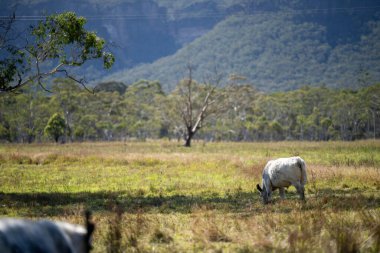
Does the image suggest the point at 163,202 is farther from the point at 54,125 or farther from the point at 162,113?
the point at 162,113

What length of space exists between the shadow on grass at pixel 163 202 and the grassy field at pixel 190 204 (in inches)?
1.2

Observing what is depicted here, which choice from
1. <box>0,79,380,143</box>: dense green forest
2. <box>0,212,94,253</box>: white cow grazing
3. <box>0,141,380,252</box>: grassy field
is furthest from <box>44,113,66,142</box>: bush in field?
<box>0,212,94,253</box>: white cow grazing

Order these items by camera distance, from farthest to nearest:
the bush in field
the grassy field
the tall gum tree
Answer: the bush in field
the tall gum tree
the grassy field

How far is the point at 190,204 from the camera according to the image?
12492 mm

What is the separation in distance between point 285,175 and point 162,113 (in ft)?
205

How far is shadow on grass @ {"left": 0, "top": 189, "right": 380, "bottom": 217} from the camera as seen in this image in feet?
36.3

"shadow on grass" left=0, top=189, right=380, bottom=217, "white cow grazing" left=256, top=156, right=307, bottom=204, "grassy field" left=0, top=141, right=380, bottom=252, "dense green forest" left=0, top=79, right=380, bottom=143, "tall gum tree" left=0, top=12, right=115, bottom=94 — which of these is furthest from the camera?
"dense green forest" left=0, top=79, right=380, bottom=143

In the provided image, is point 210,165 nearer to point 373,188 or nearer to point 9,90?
point 373,188

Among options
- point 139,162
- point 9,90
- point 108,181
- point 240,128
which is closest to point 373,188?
point 108,181

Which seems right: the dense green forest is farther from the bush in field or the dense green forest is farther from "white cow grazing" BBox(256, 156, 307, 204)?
"white cow grazing" BBox(256, 156, 307, 204)

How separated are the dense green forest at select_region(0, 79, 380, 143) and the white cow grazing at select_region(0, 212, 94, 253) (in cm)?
5421

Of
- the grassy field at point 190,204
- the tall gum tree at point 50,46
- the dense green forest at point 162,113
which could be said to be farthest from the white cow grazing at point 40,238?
the dense green forest at point 162,113

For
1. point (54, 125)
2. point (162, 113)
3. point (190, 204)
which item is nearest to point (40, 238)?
point (190, 204)

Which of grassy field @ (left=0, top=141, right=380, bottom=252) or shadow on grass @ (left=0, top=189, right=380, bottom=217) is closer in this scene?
grassy field @ (left=0, top=141, right=380, bottom=252)
